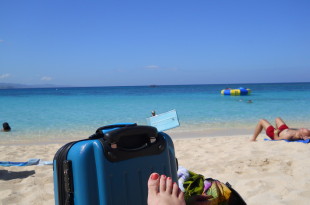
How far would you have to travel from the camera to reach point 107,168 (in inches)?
54.7

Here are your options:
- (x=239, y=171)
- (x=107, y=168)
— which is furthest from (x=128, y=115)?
(x=107, y=168)

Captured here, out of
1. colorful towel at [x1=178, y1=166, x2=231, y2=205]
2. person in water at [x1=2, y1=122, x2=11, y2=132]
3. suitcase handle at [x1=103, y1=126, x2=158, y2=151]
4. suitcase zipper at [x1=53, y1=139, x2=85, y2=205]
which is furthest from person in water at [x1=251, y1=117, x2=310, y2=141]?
person in water at [x1=2, y1=122, x2=11, y2=132]

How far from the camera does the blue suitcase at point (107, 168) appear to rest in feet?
4.47

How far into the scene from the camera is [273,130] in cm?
561

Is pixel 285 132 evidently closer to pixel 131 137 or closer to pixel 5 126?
pixel 131 137

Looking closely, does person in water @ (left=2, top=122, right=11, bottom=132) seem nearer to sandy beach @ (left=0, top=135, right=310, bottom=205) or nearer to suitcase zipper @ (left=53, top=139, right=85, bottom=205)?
sandy beach @ (left=0, top=135, right=310, bottom=205)

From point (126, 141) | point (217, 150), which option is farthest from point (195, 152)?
point (126, 141)

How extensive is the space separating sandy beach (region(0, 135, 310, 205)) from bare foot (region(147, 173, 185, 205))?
134 centimetres

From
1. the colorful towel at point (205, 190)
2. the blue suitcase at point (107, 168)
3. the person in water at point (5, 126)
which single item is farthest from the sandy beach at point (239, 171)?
the person in water at point (5, 126)

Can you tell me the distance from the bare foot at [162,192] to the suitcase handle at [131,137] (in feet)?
0.61

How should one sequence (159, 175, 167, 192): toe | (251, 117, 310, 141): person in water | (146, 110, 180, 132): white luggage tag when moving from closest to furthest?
(159, 175, 167, 192): toe, (146, 110, 180, 132): white luggage tag, (251, 117, 310, 141): person in water

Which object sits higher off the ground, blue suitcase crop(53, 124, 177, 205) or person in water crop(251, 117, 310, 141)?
blue suitcase crop(53, 124, 177, 205)

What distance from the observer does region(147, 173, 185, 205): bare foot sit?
142 cm

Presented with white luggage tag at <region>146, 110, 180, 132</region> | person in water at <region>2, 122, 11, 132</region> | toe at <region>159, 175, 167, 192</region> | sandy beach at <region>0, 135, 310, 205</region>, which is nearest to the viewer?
toe at <region>159, 175, 167, 192</region>
